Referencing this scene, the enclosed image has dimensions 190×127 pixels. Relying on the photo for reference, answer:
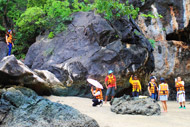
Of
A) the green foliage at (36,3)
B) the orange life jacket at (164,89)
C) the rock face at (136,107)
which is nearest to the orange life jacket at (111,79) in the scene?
the rock face at (136,107)

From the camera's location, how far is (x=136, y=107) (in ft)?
20.0

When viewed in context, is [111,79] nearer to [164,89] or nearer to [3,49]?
[164,89]

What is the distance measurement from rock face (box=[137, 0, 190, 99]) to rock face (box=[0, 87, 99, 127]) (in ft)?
46.4

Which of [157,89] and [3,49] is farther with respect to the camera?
[3,49]

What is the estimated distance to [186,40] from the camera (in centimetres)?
1848

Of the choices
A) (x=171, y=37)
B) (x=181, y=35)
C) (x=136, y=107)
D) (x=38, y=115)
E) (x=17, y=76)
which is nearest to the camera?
(x=38, y=115)

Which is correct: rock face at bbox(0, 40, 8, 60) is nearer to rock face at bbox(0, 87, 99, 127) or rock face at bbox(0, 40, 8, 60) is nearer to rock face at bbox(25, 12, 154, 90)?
rock face at bbox(25, 12, 154, 90)

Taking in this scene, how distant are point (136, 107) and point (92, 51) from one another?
530cm

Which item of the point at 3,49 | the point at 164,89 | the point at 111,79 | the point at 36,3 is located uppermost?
the point at 36,3

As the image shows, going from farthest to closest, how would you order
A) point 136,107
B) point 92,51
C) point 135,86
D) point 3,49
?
point 3,49 < point 92,51 < point 135,86 < point 136,107

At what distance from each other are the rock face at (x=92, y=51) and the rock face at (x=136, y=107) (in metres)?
3.70

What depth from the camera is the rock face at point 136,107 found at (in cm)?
594

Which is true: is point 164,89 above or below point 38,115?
above

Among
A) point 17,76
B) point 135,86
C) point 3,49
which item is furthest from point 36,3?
point 135,86
